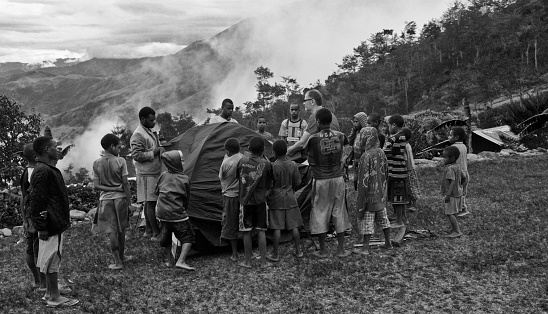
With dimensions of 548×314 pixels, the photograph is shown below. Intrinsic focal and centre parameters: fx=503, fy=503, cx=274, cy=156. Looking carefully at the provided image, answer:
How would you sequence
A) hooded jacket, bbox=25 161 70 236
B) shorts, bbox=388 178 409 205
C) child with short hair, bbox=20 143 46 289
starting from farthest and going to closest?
shorts, bbox=388 178 409 205 < child with short hair, bbox=20 143 46 289 < hooded jacket, bbox=25 161 70 236

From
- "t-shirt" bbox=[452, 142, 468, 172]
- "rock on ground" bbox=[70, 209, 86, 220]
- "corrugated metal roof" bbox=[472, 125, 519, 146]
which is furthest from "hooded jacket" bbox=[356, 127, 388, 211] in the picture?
"corrugated metal roof" bbox=[472, 125, 519, 146]

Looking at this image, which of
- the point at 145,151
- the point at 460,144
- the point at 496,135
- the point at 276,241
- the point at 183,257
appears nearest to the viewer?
the point at 183,257

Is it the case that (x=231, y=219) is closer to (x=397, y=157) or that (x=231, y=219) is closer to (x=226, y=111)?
(x=226, y=111)

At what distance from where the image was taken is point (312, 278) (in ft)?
19.6

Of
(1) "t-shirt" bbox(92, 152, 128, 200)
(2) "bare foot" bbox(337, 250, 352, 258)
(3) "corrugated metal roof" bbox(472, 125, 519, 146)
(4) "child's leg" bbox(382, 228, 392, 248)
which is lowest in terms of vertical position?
(2) "bare foot" bbox(337, 250, 352, 258)

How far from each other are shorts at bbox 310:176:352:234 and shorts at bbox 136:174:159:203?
237 cm

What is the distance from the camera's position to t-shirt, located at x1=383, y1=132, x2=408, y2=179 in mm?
7758

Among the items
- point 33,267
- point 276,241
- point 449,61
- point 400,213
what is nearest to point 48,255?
point 33,267

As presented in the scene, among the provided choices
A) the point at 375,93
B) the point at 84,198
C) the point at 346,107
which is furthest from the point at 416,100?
the point at 84,198

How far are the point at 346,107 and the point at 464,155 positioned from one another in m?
46.7

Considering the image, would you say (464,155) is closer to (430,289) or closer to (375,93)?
(430,289)

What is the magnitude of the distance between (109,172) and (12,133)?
465 inches

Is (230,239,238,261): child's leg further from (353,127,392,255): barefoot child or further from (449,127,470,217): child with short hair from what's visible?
(449,127,470,217): child with short hair

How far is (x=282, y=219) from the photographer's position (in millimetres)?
6652
